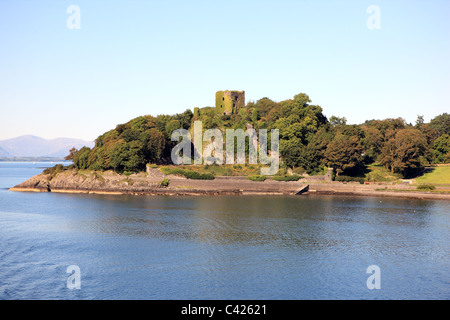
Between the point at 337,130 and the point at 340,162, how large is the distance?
11.3m

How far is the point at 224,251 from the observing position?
106ft

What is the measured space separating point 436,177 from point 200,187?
4259 centimetres

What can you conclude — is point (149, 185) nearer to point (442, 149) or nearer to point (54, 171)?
point (54, 171)

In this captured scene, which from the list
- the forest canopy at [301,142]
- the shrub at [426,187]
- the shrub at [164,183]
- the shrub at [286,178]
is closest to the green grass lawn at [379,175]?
the forest canopy at [301,142]

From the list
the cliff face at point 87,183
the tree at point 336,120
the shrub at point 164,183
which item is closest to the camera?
the shrub at point 164,183

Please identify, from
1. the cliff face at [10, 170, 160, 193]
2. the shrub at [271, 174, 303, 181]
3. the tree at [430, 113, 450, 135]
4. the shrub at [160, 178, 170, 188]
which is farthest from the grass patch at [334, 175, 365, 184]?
the tree at [430, 113, 450, 135]

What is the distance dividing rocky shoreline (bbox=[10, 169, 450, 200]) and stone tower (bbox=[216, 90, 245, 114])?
27444 millimetres

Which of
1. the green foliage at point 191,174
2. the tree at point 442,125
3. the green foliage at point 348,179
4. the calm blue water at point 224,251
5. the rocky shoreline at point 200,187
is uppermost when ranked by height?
the tree at point 442,125

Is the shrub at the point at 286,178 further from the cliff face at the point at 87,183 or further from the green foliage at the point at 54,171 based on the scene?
the green foliage at the point at 54,171

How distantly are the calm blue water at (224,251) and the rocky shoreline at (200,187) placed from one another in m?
14.0

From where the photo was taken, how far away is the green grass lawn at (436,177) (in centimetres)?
6979

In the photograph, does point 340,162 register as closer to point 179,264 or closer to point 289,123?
point 289,123

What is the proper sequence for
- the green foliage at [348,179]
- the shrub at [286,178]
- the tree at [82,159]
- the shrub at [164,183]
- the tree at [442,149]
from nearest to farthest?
the shrub at [164,183] → the shrub at [286,178] → the green foliage at [348,179] → the tree at [82,159] → the tree at [442,149]

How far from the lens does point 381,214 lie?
48750mm
